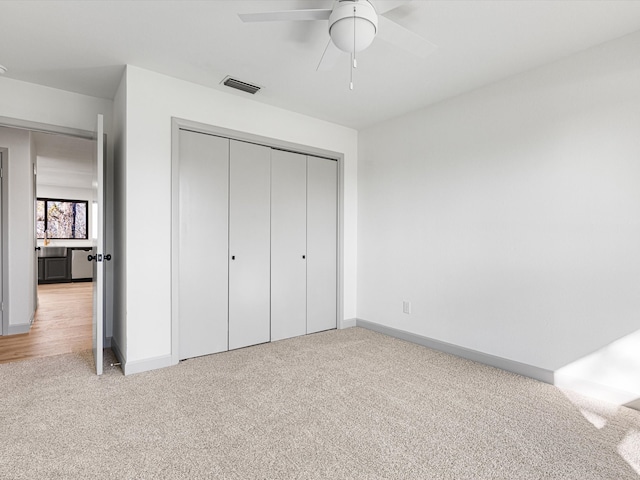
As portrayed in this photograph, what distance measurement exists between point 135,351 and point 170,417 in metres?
0.92

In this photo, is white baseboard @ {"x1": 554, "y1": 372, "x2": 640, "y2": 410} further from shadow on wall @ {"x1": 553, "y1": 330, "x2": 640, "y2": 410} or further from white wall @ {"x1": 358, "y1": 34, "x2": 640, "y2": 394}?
white wall @ {"x1": 358, "y1": 34, "x2": 640, "y2": 394}

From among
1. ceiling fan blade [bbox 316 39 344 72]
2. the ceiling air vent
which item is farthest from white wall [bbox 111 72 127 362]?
ceiling fan blade [bbox 316 39 344 72]

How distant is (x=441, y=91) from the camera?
3102 millimetres

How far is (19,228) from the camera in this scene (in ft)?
13.0

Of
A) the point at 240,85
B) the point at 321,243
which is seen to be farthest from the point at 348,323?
the point at 240,85

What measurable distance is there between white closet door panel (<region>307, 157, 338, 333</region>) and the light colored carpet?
3.67 feet

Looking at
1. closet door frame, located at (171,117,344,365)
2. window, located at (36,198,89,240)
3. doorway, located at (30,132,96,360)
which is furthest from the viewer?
window, located at (36,198,89,240)

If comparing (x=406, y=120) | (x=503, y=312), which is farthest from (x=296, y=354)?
(x=406, y=120)

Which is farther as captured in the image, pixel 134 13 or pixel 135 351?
pixel 135 351

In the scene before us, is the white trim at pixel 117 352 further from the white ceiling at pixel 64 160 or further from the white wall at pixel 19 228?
the white ceiling at pixel 64 160

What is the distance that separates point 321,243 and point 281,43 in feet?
7.09

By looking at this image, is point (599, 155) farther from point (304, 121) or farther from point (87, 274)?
point (87, 274)

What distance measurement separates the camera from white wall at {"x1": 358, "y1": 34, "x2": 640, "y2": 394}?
7.48 ft

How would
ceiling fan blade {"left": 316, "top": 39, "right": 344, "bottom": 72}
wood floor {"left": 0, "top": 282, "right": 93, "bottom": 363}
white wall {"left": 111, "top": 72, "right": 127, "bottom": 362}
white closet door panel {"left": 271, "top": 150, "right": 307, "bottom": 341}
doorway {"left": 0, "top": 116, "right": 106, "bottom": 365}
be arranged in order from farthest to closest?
1. doorway {"left": 0, "top": 116, "right": 106, "bottom": 365}
2. white closet door panel {"left": 271, "top": 150, "right": 307, "bottom": 341}
3. wood floor {"left": 0, "top": 282, "right": 93, "bottom": 363}
4. white wall {"left": 111, "top": 72, "right": 127, "bottom": 362}
5. ceiling fan blade {"left": 316, "top": 39, "right": 344, "bottom": 72}
